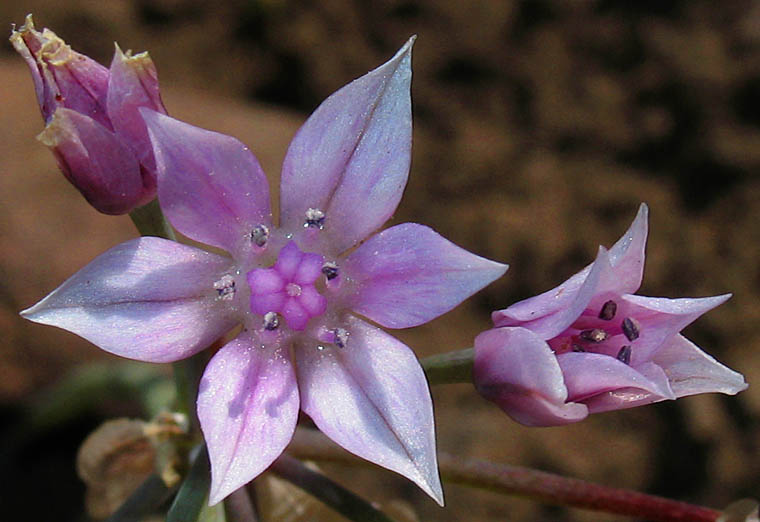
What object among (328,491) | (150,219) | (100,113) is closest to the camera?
(100,113)

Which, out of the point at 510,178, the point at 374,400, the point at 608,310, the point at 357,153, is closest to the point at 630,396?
the point at 608,310

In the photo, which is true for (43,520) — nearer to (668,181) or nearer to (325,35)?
(325,35)

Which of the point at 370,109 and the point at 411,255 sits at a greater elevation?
the point at 370,109

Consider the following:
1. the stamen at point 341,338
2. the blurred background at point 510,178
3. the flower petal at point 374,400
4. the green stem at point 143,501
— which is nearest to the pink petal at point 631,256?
the flower petal at point 374,400

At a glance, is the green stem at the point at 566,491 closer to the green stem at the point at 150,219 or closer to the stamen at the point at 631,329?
the stamen at the point at 631,329

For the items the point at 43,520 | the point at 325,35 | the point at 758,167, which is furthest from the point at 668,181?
the point at 43,520

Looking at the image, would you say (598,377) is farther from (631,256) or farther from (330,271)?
(330,271)
